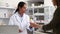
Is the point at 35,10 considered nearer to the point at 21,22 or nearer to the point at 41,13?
the point at 41,13

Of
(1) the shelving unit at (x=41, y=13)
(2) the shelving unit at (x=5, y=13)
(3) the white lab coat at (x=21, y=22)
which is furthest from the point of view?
(2) the shelving unit at (x=5, y=13)

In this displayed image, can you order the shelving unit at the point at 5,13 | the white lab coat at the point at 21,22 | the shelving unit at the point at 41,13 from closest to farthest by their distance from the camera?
the white lab coat at the point at 21,22, the shelving unit at the point at 41,13, the shelving unit at the point at 5,13

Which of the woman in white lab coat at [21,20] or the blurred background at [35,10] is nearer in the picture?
the woman in white lab coat at [21,20]

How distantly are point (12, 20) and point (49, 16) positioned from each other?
1546mm

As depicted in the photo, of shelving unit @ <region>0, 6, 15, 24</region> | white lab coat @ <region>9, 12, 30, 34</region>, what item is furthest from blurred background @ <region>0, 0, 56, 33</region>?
white lab coat @ <region>9, 12, 30, 34</region>

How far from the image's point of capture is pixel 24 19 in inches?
99.7

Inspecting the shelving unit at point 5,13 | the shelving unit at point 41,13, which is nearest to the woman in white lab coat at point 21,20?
the shelving unit at point 41,13

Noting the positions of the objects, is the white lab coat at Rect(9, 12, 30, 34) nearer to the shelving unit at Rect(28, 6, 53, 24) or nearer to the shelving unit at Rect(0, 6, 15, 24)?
the shelving unit at Rect(28, 6, 53, 24)

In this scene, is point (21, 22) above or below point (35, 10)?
below

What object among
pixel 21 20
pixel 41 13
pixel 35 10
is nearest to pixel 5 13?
pixel 35 10

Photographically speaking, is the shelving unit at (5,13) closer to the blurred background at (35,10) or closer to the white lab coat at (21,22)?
the blurred background at (35,10)

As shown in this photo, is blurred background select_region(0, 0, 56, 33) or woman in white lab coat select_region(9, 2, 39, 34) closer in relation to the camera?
woman in white lab coat select_region(9, 2, 39, 34)

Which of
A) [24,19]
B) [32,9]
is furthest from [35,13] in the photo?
[24,19]

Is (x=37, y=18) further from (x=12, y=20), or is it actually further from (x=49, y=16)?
(x=12, y=20)
